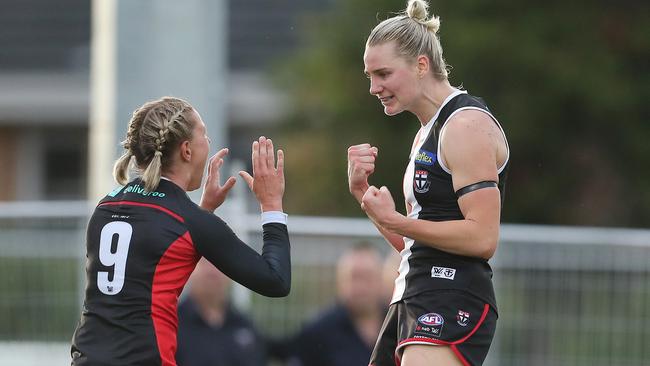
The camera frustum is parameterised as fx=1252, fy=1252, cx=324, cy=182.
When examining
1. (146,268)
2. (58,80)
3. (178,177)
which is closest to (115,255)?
(146,268)

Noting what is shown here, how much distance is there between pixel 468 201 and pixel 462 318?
1.53 ft

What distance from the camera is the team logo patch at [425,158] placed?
15.8 ft

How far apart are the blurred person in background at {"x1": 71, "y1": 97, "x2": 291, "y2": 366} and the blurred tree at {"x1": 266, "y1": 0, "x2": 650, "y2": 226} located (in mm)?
8743

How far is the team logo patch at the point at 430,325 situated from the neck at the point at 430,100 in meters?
0.77

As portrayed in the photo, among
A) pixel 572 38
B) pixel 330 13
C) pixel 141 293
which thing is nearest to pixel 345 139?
pixel 330 13

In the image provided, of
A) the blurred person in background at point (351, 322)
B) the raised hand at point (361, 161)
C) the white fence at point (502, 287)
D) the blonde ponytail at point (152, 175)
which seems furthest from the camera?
the white fence at point (502, 287)

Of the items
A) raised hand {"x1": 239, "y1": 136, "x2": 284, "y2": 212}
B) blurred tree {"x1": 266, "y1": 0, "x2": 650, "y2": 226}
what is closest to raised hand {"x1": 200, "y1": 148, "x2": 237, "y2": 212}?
raised hand {"x1": 239, "y1": 136, "x2": 284, "y2": 212}

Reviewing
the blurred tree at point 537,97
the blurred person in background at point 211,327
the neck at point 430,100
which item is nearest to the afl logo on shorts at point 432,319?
the neck at point 430,100

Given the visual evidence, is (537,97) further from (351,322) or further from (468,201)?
(468,201)

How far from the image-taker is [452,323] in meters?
4.79

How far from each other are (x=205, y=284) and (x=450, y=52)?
621cm

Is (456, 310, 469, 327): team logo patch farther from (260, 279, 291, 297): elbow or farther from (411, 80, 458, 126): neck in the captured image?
(411, 80, 458, 126): neck

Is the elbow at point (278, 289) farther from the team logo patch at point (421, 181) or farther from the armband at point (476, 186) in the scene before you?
the armband at point (476, 186)

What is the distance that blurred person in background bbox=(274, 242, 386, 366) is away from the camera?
8398 millimetres
